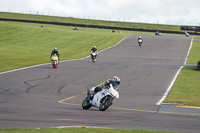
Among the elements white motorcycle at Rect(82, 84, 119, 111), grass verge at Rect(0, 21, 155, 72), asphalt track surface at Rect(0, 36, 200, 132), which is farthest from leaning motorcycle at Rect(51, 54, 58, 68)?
grass verge at Rect(0, 21, 155, 72)

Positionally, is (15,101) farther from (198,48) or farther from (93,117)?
(198,48)

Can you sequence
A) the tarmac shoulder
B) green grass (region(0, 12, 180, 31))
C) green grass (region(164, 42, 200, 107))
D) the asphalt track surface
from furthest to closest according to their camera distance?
green grass (region(0, 12, 180, 31)) → green grass (region(164, 42, 200, 107)) → the tarmac shoulder → the asphalt track surface

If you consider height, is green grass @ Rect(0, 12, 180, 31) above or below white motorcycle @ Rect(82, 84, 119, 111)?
above

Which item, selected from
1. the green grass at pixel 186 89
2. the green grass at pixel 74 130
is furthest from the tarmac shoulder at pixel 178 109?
the green grass at pixel 74 130

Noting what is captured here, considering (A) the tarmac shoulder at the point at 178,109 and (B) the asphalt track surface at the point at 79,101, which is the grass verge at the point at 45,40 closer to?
(B) the asphalt track surface at the point at 79,101

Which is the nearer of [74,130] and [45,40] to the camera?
[74,130]

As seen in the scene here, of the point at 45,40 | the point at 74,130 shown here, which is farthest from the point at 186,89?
the point at 45,40

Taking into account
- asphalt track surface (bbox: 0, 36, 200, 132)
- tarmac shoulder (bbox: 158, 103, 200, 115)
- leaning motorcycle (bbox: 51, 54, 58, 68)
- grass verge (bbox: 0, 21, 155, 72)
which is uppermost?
grass verge (bbox: 0, 21, 155, 72)

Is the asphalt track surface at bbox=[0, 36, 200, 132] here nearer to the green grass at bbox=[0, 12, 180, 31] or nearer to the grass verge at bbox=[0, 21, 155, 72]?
the grass verge at bbox=[0, 21, 155, 72]

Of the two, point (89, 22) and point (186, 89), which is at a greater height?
point (89, 22)

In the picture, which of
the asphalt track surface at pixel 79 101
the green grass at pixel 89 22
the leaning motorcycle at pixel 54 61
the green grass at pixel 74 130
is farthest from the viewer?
the green grass at pixel 89 22

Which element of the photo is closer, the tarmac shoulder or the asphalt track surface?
the asphalt track surface

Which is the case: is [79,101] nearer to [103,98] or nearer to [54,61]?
[103,98]

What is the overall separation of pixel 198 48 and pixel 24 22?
58.5 metres
